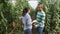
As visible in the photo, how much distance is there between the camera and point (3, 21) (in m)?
11.8

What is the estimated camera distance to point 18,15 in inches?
491

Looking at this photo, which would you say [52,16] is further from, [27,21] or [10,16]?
[27,21]

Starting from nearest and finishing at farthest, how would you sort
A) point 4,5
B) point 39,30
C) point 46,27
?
point 39,30 < point 4,5 < point 46,27

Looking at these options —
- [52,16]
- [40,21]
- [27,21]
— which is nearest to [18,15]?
[40,21]

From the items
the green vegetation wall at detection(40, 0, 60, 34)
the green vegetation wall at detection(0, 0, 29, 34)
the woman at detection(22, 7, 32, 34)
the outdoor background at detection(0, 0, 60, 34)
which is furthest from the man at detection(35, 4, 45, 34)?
the green vegetation wall at detection(40, 0, 60, 34)

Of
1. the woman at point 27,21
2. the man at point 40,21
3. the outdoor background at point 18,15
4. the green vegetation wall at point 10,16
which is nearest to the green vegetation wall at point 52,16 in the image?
the outdoor background at point 18,15

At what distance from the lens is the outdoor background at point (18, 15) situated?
11953 mm

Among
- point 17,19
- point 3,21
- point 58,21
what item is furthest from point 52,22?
point 3,21

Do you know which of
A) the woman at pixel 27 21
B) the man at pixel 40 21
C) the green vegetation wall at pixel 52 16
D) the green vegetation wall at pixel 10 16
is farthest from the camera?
the green vegetation wall at pixel 52 16

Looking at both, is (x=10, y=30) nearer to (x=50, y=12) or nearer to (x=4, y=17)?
(x=4, y=17)

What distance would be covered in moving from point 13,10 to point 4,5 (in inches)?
20.1

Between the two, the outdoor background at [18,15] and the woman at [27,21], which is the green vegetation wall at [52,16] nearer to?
the outdoor background at [18,15]

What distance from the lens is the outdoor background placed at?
12.0 meters

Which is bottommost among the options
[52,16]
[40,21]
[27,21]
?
[52,16]
